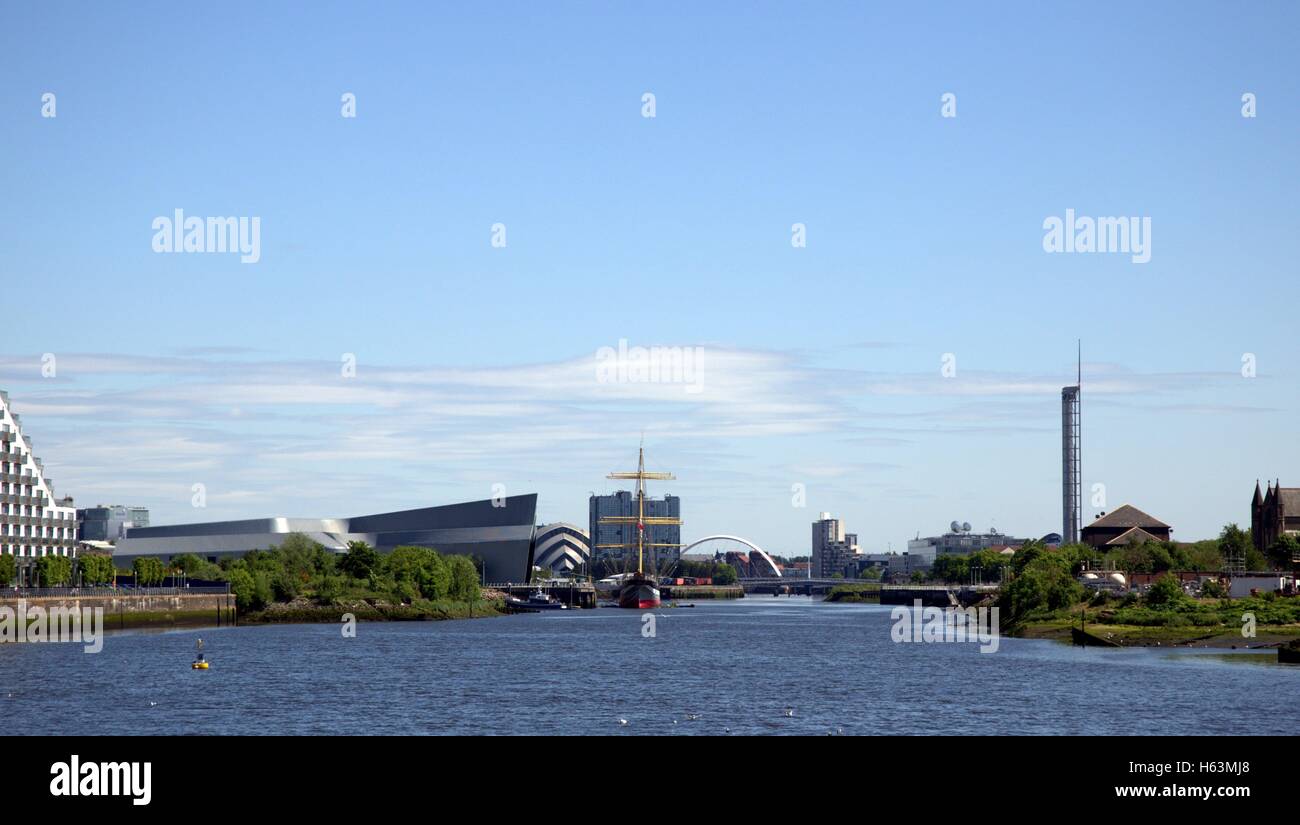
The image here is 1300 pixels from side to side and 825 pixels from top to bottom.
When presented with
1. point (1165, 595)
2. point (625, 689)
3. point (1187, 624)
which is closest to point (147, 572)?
point (625, 689)

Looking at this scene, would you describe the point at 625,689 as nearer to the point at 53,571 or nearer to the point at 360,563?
the point at 53,571

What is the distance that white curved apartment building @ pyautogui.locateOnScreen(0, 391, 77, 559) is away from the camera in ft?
545

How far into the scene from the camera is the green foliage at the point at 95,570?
16438cm

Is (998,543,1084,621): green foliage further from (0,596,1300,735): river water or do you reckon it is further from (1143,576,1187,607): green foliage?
(0,596,1300,735): river water

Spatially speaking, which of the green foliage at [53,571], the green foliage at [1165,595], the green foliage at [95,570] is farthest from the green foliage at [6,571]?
the green foliage at [1165,595]

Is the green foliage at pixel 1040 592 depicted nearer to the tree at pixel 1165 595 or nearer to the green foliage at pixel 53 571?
the tree at pixel 1165 595

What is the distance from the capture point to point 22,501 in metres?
170

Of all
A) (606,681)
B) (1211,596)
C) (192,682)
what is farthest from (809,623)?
(192,682)

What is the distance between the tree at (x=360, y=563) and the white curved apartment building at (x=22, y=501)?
35.5 m

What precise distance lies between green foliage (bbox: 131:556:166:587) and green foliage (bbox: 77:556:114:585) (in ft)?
26.2

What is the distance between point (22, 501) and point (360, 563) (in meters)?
43.7

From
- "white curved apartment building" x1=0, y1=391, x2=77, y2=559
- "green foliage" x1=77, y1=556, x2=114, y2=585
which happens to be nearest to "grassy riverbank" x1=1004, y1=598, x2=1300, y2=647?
"green foliage" x1=77, y1=556, x2=114, y2=585

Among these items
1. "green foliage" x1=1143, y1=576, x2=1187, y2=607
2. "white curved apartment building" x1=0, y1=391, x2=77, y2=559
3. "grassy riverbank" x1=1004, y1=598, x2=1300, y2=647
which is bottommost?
"grassy riverbank" x1=1004, y1=598, x2=1300, y2=647
